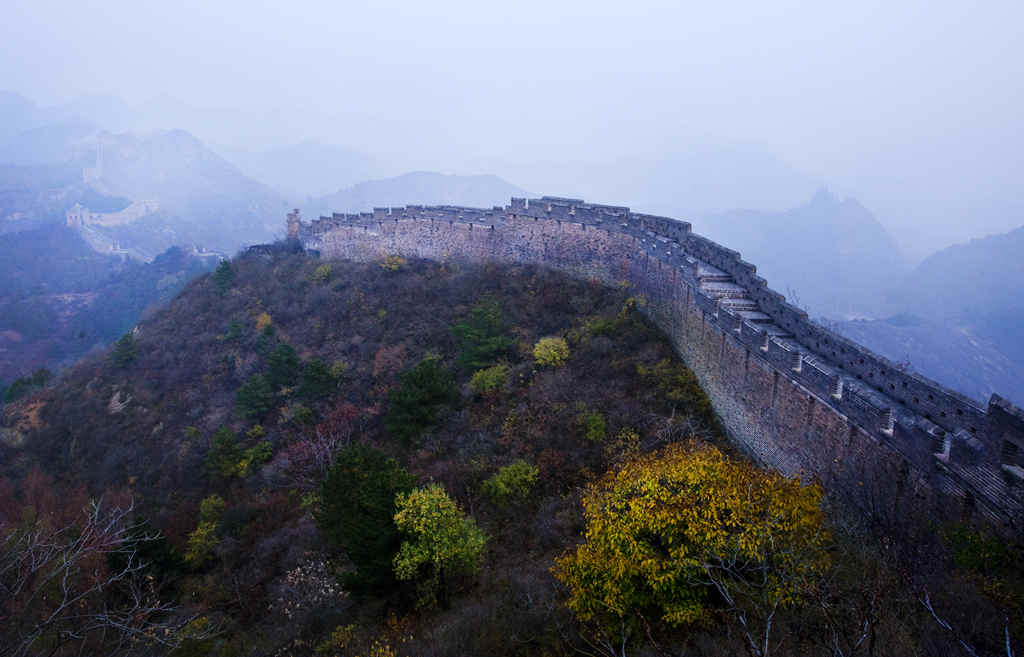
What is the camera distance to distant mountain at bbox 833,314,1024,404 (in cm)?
3334

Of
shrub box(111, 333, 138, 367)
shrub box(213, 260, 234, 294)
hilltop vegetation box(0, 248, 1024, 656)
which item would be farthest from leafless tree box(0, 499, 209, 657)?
shrub box(213, 260, 234, 294)

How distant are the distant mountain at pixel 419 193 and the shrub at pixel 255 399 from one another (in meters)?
84.7

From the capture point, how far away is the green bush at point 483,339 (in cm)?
1616

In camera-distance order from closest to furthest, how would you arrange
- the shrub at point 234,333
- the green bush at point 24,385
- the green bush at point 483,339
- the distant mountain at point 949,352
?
the green bush at point 483,339 < the shrub at point 234,333 < the green bush at point 24,385 < the distant mountain at point 949,352

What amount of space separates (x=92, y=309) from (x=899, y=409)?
68247mm

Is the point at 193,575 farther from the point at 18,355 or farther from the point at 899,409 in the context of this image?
the point at 18,355

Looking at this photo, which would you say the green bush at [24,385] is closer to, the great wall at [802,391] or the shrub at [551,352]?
the great wall at [802,391]

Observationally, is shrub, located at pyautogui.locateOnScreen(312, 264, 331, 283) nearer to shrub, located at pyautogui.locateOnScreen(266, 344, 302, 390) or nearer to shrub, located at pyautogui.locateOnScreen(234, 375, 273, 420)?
shrub, located at pyautogui.locateOnScreen(266, 344, 302, 390)

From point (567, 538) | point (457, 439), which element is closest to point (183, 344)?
point (457, 439)

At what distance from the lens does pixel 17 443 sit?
22.8m

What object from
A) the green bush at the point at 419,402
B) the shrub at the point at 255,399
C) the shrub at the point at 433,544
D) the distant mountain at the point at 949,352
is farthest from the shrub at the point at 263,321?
the distant mountain at the point at 949,352

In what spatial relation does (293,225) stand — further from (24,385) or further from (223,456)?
(223,456)

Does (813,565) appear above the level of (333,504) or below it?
above

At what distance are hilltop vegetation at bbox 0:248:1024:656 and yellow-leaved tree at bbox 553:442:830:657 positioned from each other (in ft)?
0.10
